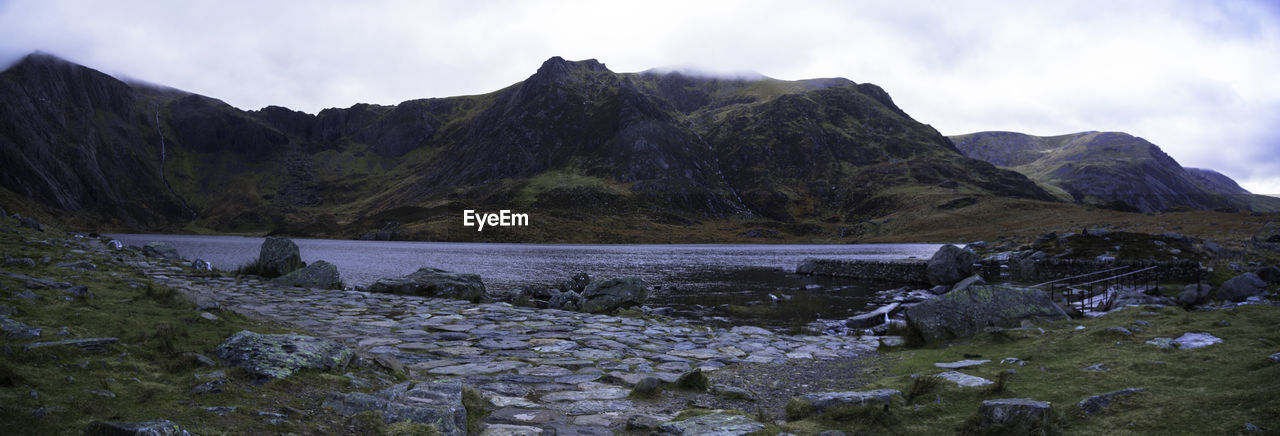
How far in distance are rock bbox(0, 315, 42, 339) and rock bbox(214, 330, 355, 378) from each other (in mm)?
1466

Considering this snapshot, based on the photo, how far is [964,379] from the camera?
751 cm

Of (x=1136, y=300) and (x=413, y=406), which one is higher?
(x=413, y=406)

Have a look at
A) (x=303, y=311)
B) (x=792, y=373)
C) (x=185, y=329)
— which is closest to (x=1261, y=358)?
(x=792, y=373)

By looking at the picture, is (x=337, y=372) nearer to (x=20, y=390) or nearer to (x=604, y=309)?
(x=20, y=390)

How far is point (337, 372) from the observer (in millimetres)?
6578

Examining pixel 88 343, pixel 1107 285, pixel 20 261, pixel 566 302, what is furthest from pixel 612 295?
pixel 1107 285

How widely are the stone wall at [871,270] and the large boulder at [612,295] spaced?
2333 cm

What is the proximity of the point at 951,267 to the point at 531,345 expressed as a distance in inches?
1314

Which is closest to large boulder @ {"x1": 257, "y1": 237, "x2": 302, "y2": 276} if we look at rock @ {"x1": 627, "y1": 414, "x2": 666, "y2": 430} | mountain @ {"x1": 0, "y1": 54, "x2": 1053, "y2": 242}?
rock @ {"x1": 627, "y1": 414, "x2": 666, "y2": 430}

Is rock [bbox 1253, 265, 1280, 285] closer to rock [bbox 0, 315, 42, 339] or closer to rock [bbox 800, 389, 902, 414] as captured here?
rock [bbox 800, 389, 902, 414]

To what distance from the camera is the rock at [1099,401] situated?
5.41 meters

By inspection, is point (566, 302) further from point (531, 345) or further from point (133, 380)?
point (133, 380)

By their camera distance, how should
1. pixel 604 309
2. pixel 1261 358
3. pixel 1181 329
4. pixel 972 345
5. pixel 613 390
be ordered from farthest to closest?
pixel 604 309 < pixel 972 345 < pixel 1181 329 < pixel 613 390 < pixel 1261 358

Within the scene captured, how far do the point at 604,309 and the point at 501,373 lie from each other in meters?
13.5
